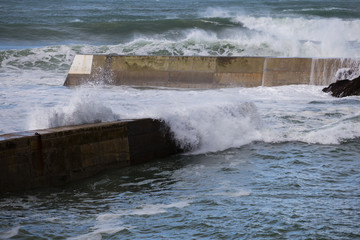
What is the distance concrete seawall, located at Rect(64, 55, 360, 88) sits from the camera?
14070mm

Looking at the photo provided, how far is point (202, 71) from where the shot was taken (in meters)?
14.6

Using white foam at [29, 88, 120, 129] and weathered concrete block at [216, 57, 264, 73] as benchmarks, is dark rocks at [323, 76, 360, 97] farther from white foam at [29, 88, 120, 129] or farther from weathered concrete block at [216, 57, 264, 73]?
white foam at [29, 88, 120, 129]

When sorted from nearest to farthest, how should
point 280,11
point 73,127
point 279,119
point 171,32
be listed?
point 73,127, point 279,119, point 171,32, point 280,11

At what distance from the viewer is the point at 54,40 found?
2902 centimetres

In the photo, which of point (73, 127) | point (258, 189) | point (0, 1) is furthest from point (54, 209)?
point (0, 1)

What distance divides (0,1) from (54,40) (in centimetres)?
2811

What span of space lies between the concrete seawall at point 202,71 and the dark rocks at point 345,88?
68 cm

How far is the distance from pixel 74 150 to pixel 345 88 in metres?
8.60

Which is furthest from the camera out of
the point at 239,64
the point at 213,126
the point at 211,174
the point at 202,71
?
the point at 202,71

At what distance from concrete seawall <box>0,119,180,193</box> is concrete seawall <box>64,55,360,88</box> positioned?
703cm

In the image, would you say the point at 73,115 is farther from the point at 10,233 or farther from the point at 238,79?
the point at 238,79

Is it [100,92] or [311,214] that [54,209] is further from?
[100,92]

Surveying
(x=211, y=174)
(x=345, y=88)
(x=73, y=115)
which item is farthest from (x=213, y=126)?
(x=345, y=88)

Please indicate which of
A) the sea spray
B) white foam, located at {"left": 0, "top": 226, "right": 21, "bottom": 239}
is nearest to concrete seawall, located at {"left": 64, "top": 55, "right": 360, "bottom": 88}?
the sea spray
